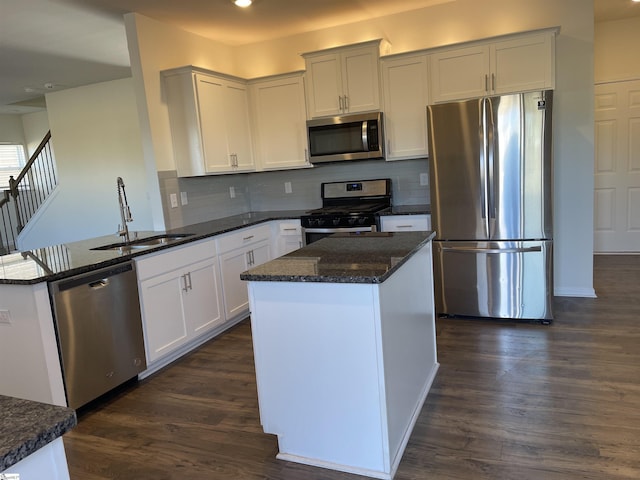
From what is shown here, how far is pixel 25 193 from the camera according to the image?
26.1 ft

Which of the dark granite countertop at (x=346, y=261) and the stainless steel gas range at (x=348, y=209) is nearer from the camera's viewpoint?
the dark granite countertop at (x=346, y=261)

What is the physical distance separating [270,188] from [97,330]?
283 centimetres

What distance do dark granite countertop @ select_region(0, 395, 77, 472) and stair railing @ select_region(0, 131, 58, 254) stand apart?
7.54m

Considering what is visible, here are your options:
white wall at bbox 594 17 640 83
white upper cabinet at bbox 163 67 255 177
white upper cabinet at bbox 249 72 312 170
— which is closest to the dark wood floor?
white upper cabinet at bbox 163 67 255 177

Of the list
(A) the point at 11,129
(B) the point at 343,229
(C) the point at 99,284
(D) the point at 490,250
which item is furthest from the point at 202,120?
(A) the point at 11,129

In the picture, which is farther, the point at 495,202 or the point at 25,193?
the point at 25,193

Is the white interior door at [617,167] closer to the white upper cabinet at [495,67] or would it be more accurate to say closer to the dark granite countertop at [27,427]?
the white upper cabinet at [495,67]

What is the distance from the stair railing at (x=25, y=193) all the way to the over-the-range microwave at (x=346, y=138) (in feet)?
16.6

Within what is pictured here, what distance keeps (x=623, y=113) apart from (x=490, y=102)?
312cm

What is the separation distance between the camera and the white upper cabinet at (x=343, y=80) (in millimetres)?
4215

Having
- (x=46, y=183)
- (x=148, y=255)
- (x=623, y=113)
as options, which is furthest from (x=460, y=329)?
(x=46, y=183)

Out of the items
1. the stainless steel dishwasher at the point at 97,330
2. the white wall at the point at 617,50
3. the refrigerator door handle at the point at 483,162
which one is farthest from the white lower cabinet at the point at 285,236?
the white wall at the point at 617,50

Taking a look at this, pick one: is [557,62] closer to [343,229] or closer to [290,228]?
[343,229]

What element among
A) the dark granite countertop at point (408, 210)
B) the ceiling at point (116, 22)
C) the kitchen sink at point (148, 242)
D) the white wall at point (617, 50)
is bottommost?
the kitchen sink at point (148, 242)
